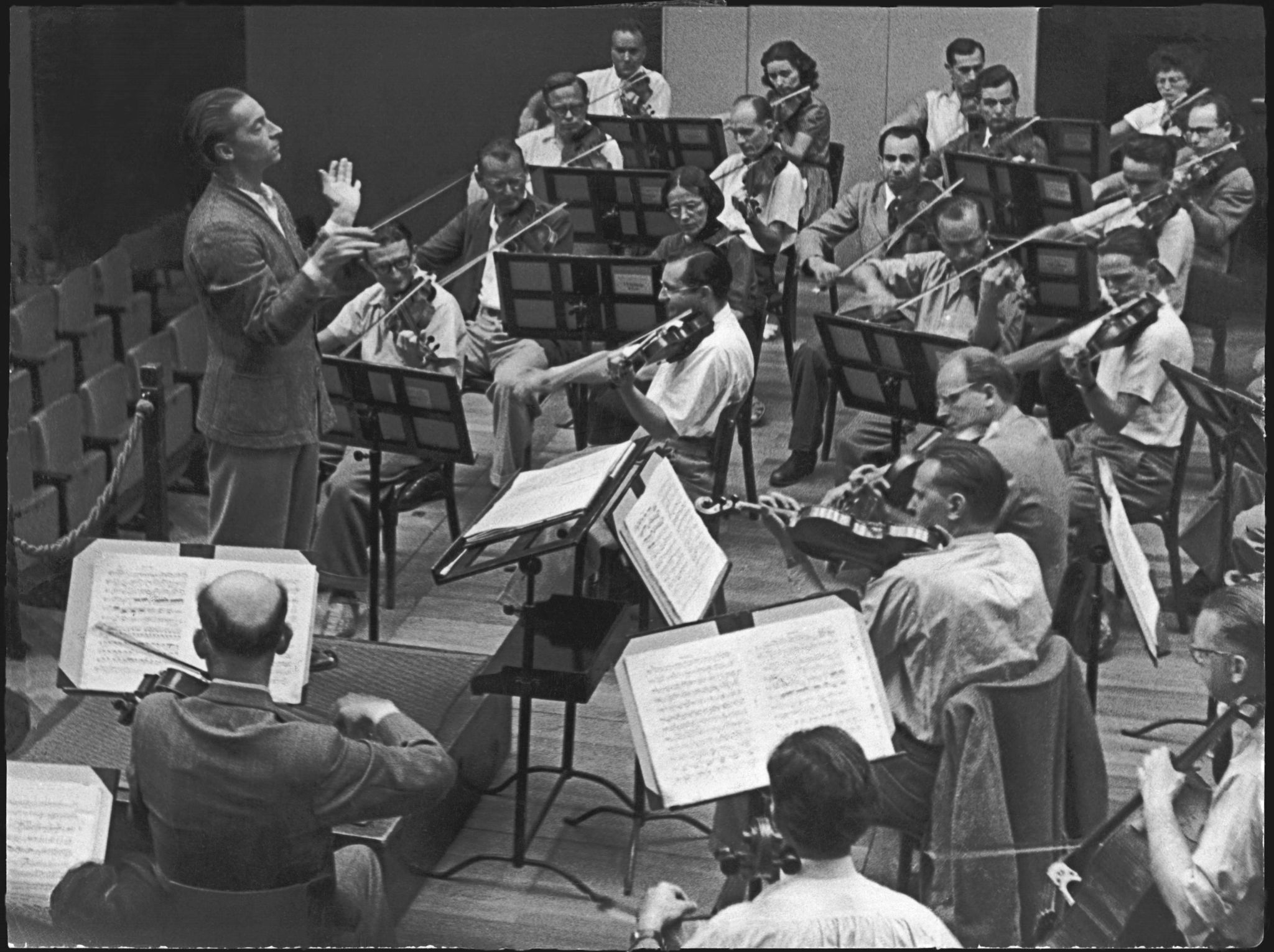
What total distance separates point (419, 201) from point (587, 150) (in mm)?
551

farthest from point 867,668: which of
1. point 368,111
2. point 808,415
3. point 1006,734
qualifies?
point 368,111

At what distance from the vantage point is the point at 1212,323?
5949 millimetres

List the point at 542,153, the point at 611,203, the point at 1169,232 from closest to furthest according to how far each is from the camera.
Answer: the point at 1169,232 → the point at 542,153 → the point at 611,203

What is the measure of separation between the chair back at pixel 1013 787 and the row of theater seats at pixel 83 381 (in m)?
2.54

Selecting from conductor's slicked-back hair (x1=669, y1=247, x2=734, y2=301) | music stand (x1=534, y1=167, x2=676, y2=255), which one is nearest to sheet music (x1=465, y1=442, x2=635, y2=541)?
conductor's slicked-back hair (x1=669, y1=247, x2=734, y2=301)

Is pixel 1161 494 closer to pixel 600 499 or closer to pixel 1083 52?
pixel 1083 52

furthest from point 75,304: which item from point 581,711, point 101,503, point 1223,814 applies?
point 1223,814

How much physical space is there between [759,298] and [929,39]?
39.3 inches

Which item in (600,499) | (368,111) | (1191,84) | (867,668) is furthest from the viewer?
(368,111)

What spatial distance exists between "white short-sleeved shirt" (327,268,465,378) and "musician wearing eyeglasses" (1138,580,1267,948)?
2.71 meters

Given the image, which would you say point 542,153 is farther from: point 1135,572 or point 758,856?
point 758,856

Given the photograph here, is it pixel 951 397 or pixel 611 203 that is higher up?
pixel 611 203

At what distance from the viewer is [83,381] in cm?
651

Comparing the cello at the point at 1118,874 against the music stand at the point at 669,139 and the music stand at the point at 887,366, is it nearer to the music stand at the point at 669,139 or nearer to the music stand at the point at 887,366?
the music stand at the point at 887,366
